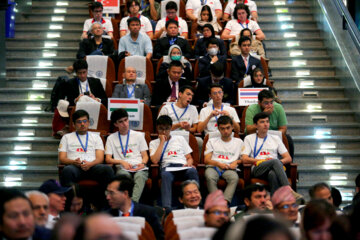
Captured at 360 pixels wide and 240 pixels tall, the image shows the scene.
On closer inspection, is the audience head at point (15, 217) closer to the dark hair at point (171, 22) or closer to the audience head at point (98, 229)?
the audience head at point (98, 229)

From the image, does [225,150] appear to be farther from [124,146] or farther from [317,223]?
[317,223]

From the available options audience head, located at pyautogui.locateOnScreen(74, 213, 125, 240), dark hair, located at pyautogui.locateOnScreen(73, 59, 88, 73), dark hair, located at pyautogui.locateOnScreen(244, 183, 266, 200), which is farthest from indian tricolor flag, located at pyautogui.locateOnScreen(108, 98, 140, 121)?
audience head, located at pyautogui.locateOnScreen(74, 213, 125, 240)

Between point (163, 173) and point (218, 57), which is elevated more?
point (218, 57)

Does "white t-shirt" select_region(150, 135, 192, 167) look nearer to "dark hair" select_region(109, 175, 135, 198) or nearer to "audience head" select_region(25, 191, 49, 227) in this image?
"dark hair" select_region(109, 175, 135, 198)

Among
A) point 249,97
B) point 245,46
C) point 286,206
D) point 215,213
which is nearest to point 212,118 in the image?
point 249,97

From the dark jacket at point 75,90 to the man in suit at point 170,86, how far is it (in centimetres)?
66

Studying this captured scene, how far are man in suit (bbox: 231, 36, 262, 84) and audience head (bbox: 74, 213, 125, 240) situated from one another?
21.6 ft

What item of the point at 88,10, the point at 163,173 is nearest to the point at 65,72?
the point at 88,10

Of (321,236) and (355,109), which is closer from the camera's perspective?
(321,236)

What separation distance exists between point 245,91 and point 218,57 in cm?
108

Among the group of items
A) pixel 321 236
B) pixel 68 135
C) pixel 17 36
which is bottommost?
pixel 321 236

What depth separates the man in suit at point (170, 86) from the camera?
8.80 metres

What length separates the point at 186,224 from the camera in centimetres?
515

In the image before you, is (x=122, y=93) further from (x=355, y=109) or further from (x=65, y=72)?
(x=355, y=109)
